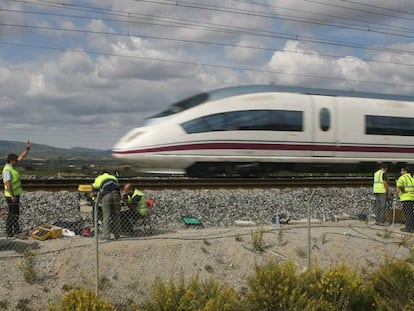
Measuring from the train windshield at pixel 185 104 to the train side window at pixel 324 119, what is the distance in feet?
11.8

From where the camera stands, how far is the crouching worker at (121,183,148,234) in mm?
9672

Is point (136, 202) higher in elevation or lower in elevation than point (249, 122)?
lower

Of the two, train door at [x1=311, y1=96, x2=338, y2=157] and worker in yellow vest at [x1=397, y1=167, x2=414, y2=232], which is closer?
worker in yellow vest at [x1=397, y1=167, x2=414, y2=232]

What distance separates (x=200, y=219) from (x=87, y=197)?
102 inches

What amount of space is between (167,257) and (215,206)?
4143 mm

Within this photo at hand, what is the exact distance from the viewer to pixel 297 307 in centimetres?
680

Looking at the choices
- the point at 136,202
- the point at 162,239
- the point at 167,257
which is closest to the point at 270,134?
the point at 136,202

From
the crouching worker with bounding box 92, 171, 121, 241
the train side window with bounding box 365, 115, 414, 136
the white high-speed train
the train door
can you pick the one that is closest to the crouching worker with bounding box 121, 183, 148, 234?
the crouching worker with bounding box 92, 171, 121, 241

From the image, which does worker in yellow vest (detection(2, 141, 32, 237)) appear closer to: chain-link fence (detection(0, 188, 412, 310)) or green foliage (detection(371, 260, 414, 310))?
chain-link fence (detection(0, 188, 412, 310))

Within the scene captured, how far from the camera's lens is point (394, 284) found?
7848 millimetres

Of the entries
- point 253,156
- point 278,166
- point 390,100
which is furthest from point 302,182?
point 390,100

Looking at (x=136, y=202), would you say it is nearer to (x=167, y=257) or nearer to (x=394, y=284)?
(x=167, y=257)

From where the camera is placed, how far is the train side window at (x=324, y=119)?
605 inches

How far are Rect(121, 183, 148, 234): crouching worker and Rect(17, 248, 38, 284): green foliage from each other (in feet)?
6.59
